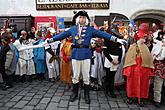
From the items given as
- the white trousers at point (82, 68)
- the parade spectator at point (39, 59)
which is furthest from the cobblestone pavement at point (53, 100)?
the parade spectator at point (39, 59)

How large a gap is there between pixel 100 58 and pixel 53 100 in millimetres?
1640

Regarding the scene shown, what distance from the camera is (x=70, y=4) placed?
9.12 meters

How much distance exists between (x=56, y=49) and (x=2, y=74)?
1.62m

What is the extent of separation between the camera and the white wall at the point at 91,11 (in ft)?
28.9

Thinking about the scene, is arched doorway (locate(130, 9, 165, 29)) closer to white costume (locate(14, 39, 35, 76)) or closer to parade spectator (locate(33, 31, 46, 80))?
parade spectator (locate(33, 31, 46, 80))

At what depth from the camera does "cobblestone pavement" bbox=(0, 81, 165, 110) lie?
12.8ft

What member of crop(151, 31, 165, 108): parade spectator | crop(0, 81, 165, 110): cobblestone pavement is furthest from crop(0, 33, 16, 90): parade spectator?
crop(151, 31, 165, 108): parade spectator

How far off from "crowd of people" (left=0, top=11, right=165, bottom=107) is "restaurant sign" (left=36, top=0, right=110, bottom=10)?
12.7ft

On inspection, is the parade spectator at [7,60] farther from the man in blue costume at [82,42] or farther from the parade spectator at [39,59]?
the man in blue costume at [82,42]

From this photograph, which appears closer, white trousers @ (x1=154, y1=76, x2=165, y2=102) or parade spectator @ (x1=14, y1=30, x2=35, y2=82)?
white trousers @ (x1=154, y1=76, x2=165, y2=102)

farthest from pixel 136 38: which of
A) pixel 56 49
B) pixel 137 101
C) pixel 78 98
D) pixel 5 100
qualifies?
pixel 5 100

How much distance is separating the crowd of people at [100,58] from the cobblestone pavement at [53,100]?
0.55ft

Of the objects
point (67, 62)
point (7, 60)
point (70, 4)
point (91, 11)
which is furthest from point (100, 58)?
point (70, 4)

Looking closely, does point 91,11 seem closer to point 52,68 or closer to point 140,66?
point 52,68
